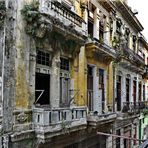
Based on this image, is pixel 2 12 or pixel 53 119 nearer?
pixel 2 12

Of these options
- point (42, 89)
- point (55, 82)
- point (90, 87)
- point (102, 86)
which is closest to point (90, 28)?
point (90, 87)

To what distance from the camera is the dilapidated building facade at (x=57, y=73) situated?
29.1ft

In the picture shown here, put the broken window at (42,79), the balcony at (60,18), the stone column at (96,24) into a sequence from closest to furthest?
the balcony at (60,18), the broken window at (42,79), the stone column at (96,24)

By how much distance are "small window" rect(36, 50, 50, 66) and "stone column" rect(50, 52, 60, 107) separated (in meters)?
0.28

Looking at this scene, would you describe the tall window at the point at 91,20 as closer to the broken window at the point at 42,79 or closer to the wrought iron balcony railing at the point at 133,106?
the broken window at the point at 42,79

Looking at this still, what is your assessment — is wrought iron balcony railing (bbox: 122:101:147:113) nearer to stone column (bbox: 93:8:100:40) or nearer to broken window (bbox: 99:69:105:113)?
broken window (bbox: 99:69:105:113)

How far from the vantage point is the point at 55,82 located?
36.6ft

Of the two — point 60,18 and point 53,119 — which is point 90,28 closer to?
point 60,18

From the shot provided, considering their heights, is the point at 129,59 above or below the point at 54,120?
above

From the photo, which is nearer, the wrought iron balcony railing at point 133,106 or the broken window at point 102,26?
the broken window at point 102,26

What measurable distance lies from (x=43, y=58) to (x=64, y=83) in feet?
6.14

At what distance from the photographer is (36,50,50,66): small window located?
10.4m

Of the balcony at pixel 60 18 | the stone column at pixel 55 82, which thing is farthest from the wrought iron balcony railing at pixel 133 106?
the stone column at pixel 55 82

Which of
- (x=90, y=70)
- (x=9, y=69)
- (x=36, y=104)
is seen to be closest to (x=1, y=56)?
(x=9, y=69)
